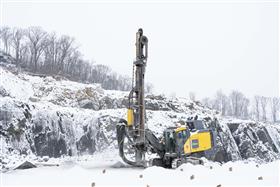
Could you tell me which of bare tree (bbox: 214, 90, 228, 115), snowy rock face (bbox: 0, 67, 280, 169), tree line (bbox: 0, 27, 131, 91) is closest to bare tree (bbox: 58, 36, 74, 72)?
tree line (bbox: 0, 27, 131, 91)

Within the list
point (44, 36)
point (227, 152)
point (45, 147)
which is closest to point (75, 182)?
point (45, 147)

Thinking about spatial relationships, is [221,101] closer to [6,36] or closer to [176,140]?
[6,36]

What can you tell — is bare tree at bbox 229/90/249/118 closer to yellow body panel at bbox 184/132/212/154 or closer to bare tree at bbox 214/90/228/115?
bare tree at bbox 214/90/228/115

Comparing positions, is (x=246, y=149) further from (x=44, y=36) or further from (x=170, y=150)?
(x=44, y=36)

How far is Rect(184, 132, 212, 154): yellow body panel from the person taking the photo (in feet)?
33.1

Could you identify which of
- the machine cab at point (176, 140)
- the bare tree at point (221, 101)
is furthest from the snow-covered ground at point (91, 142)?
the bare tree at point (221, 101)

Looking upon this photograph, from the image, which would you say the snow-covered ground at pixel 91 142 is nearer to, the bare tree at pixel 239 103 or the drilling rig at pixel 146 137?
the drilling rig at pixel 146 137

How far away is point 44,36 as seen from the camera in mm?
52656

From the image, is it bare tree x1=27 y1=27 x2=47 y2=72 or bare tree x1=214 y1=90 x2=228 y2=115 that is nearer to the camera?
bare tree x1=27 y1=27 x2=47 y2=72

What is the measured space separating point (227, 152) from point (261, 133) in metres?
6.24

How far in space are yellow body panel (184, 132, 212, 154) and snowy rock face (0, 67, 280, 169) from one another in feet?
3.35

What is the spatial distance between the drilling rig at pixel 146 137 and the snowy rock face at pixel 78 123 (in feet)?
4.92

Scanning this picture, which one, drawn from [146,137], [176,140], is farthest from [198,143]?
[146,137]

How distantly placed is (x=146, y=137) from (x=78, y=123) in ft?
38.0
